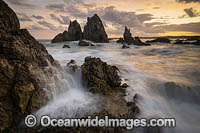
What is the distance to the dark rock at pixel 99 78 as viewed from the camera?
155 inches

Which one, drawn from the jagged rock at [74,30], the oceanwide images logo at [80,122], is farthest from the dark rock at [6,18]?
the jagged rock at [74,30]

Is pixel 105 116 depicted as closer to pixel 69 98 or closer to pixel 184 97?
pixel 69 98

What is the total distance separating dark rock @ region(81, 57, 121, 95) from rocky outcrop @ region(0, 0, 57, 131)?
4.80ft

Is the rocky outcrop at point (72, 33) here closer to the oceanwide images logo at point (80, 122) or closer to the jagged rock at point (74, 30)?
the jagged rock at point (74, 30)

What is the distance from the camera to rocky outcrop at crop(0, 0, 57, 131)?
250 centimetres

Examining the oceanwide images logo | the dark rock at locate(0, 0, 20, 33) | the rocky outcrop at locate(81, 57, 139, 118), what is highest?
the dark rock at locate(0, 0, 20, 33)

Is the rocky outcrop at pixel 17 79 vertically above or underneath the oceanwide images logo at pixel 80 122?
above

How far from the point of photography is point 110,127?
2619 millimetres

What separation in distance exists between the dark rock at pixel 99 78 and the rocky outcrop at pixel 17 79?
1.46 meters

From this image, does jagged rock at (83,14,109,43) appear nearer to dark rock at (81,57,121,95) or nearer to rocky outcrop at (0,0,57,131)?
dark rock at (81,57,121,95)

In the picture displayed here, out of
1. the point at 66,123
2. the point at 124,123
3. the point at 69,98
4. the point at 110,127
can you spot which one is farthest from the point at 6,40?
the point at 124,123

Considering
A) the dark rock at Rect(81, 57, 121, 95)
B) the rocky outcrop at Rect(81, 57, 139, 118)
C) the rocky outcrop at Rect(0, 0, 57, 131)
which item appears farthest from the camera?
the dark rock at Rect(81, 57, 121, 95)

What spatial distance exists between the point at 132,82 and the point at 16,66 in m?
4.57

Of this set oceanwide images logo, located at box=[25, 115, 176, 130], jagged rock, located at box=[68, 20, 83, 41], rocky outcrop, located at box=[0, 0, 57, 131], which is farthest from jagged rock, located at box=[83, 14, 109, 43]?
oceanwide images logo, located at box=[25, 115, 176, 130]
